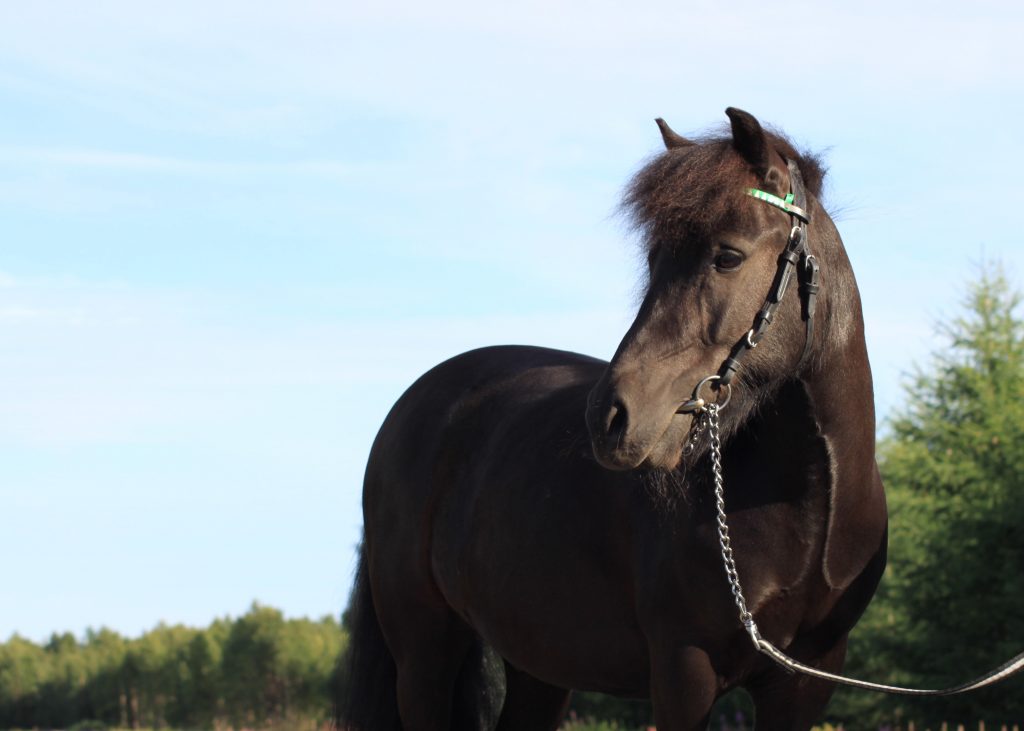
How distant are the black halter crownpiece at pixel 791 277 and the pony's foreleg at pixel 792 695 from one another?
3.48 feet

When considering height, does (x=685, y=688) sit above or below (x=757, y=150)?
below

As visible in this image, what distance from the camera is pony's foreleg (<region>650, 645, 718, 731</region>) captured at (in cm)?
368

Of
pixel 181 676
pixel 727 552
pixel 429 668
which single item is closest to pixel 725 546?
pixel 727 552

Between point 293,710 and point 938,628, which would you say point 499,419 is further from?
point 293,710

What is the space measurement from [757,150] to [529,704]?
292cm

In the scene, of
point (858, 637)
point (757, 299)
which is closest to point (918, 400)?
point (858, 637)

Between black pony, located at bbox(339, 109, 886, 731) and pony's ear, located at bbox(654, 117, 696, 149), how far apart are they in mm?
11

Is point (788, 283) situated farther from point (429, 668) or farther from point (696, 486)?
point (429, 668)

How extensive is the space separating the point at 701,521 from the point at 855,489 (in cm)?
50

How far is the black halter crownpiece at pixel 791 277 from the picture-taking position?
3.46 meters

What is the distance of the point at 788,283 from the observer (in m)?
3.53

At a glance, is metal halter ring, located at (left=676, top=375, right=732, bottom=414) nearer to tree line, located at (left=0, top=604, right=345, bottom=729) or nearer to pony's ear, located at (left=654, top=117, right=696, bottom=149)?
pony's ear, located at (left=654, top=117, right=696, bottom=149)

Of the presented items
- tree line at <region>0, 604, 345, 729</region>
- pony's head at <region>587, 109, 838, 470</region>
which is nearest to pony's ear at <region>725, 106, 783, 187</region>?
pony's head at <region>587, 109, 838, 470</region>

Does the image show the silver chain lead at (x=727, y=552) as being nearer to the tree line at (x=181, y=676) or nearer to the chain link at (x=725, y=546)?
the chain link at (x=725, y=546)
